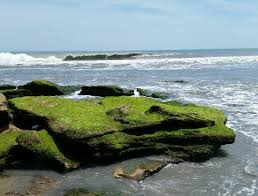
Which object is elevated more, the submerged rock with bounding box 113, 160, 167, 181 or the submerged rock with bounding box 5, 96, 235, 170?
the submerged rock with bounding box 5, 96, 235, 170

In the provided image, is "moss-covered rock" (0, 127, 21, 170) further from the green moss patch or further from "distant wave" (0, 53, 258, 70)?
"distant wave" (0, 53, 258, 70)

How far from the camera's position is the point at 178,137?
42.8ft

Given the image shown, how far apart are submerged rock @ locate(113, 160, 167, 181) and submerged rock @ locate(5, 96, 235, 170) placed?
667 mm

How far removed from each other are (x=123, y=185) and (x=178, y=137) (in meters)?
2.94

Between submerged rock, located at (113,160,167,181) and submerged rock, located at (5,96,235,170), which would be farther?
submerged rock, located at (5,96,235,170)

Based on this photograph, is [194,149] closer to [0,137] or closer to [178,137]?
[178,137]

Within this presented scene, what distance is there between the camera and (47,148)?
479 inches

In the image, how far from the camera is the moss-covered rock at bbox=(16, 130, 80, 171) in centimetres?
1184

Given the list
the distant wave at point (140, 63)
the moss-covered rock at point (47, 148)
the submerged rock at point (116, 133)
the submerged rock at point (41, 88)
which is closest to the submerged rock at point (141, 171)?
the submerged rock at point (116, 133)

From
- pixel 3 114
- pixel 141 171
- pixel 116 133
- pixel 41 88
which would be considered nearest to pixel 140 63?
pixel 41 88

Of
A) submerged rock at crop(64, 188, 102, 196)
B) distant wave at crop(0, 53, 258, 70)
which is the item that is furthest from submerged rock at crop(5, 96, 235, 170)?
distant wave at crop(0, 53, 258, 70)

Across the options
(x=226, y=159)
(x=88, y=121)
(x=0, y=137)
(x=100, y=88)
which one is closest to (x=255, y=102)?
(x=100, y=88)

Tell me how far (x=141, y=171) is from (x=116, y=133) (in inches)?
62.4

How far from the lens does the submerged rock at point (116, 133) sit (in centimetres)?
1220
